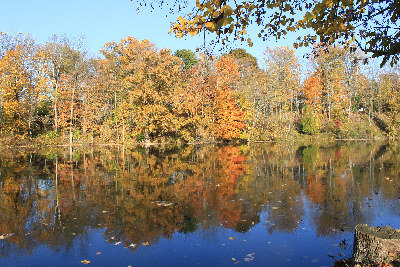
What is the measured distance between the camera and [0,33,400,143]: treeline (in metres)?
33.5

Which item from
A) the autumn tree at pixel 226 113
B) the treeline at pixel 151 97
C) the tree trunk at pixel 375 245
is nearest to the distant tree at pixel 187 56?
the treeline at pixel 151 97

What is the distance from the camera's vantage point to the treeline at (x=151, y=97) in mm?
33531

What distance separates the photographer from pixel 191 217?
25.2ft

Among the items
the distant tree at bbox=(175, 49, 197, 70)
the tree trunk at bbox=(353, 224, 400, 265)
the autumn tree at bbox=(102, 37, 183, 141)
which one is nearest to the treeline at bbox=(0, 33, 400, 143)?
the autumn tree at bbox=(102, 37, 183, 141)

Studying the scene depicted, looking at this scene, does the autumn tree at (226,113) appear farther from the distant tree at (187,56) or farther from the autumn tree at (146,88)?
the distant tree at (187,56)

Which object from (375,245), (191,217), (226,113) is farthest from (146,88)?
(375,245)

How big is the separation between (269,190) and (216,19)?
749 centimetres

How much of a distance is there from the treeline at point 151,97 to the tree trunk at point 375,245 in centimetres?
2794

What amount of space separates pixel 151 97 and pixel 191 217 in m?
28.1

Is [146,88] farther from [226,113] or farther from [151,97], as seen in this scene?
[226,113]

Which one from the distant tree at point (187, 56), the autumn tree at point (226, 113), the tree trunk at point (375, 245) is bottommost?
the tree trunk at point (375, 245)

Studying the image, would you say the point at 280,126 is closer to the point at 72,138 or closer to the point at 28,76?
the point at 72,138

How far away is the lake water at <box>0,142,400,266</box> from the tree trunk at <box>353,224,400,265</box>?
36.3 inches

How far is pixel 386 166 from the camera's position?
52.8 feet
